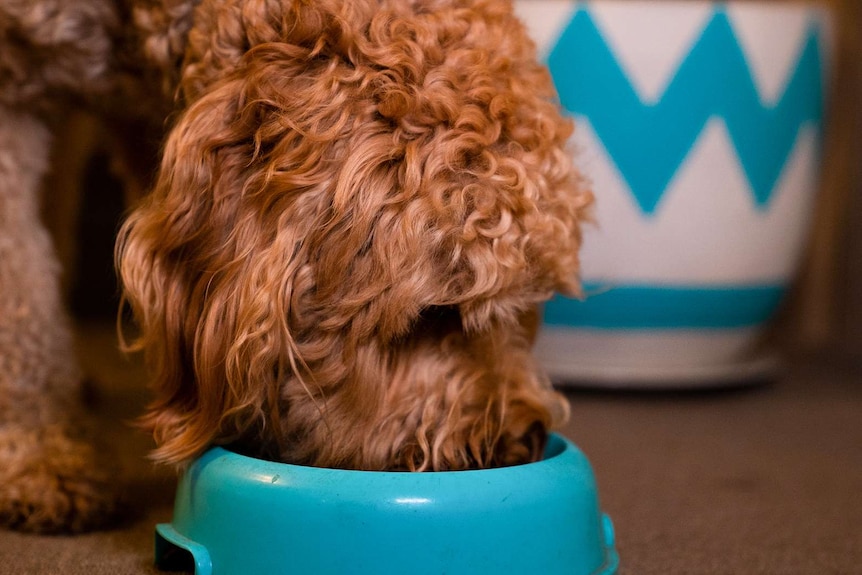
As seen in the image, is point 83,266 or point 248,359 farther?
point 83,266

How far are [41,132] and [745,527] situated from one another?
1.15 m

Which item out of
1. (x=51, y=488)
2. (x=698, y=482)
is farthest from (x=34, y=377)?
(x=698, y=482)

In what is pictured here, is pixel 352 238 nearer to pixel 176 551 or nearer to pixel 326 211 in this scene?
pixel 326 211

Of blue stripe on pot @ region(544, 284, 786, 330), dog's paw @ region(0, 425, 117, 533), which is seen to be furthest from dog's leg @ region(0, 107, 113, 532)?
blue stripe on pot @ region(544, 284, 786, 330)

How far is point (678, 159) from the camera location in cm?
195

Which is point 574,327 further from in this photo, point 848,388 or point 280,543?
point 280,543

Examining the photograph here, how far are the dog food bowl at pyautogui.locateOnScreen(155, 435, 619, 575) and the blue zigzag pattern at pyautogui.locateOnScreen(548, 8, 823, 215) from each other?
42.0 inches

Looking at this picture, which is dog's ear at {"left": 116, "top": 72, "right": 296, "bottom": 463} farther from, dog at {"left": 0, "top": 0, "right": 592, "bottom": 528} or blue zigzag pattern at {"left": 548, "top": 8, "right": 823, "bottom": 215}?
blue zigzag pattern at {"left": 548, "top": 8, "right": 823, "bottom": 215}

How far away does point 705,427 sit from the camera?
6.13ft

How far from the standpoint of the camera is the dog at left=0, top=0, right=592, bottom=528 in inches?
38.1

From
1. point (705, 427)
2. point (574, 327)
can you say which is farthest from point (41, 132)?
point (705, 427)

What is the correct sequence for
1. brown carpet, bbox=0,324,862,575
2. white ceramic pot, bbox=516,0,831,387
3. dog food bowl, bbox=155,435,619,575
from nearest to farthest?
dog food bowl, bbox=155,435,619,575 < brown carpet, bbox=0,324,862,575 < white ceramic pot, bbox=516,0,831,387

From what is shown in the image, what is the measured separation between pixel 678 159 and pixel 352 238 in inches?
45.7

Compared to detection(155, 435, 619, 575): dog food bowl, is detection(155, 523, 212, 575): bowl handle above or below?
below
